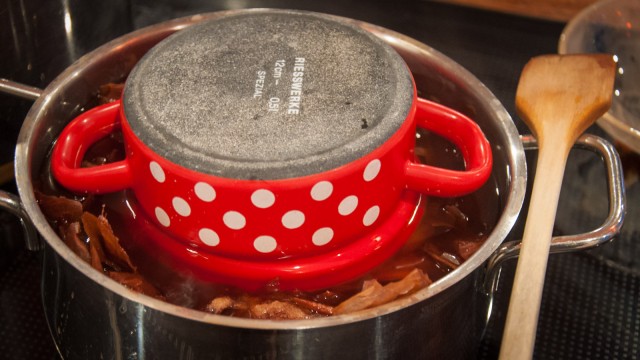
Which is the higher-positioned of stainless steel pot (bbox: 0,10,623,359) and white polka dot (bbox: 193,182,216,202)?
white polka dot (bbox: 193,182,216,202)

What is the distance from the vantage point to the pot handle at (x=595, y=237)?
60 centimetres

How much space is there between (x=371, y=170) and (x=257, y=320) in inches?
5.6

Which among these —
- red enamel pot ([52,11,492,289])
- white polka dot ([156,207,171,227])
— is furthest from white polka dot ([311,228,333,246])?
white polka dot ([156,207,171,227])

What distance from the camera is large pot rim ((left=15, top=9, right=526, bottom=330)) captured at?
19.7 inches

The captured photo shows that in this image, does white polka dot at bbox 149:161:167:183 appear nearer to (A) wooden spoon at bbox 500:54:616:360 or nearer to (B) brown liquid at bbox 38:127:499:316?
(B) brown liquid at bbox 38:127:499:316

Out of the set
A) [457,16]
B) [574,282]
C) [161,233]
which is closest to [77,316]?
[161,233]

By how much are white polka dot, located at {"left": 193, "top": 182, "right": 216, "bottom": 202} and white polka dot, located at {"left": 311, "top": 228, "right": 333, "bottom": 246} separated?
0.28ft

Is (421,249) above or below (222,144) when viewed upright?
below

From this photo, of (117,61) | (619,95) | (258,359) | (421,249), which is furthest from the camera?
(619,95)

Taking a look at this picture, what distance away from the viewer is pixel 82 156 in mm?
650

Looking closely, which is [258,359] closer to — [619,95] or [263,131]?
[263,131]

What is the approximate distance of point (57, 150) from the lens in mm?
613

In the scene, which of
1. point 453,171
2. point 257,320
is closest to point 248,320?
point 257,320

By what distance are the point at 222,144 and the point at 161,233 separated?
0.37ft
